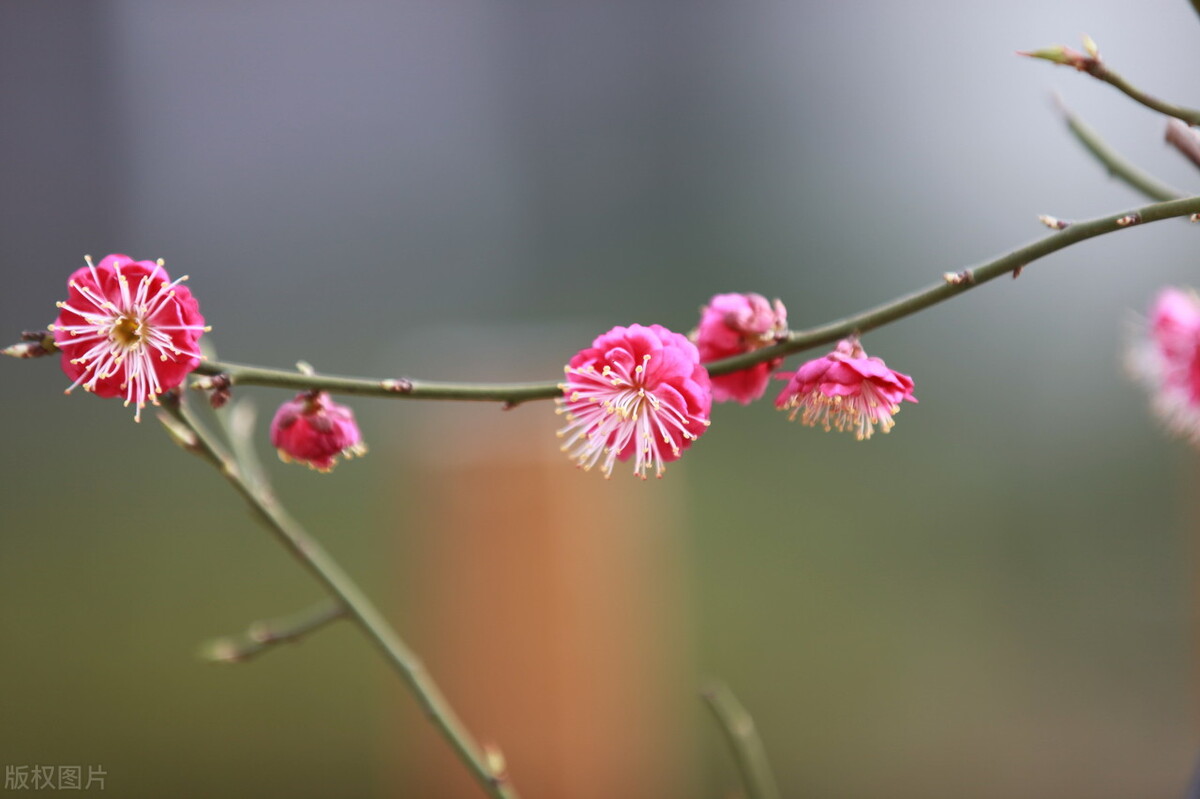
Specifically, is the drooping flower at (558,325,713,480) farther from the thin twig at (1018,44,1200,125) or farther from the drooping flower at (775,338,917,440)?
the thin twig at (1018,44,1200,125)

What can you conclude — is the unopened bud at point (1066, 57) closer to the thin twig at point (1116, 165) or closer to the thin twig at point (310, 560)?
the thin twig at point (1116, 165)

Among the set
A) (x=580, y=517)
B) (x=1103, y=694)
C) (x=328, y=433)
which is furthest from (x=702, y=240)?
(x=328, y=433)

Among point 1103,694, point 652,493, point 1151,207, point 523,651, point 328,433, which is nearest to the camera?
point 1151,207

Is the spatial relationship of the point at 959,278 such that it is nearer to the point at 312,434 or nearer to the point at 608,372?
the point at 608,372

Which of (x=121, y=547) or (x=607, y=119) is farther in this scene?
(x=607, y=119)

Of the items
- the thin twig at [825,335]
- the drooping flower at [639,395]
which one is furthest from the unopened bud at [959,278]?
the drooping flower at [639,395]

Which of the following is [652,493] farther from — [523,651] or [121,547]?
[121,547]

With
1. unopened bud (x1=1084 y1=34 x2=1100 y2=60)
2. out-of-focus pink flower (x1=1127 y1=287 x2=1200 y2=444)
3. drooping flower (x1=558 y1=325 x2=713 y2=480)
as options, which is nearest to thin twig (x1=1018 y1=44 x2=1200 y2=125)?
unopened bud (x1=1084 y1=34 x2=1100 y2=60)
